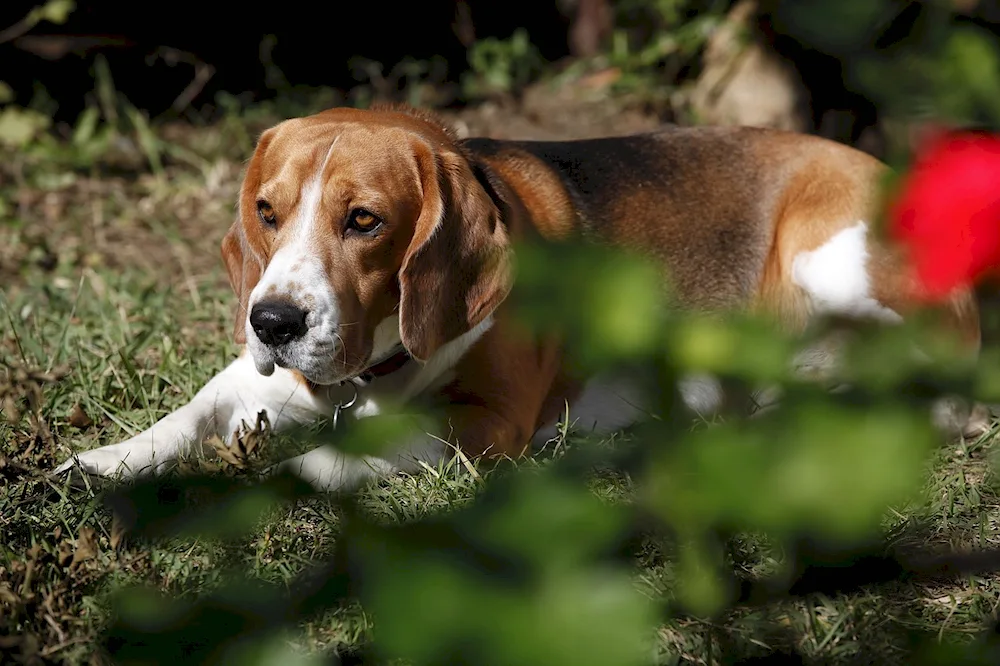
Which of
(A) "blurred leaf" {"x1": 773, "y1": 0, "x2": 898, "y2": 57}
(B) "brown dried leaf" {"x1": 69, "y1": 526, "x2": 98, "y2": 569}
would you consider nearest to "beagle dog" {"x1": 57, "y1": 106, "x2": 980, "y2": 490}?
(B) "brown dried leaf" {"x1": 69, "y1": 526, "x2": 98, "y2": 569}

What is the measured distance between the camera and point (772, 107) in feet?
21.2

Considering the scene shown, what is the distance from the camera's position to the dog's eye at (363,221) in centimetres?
326

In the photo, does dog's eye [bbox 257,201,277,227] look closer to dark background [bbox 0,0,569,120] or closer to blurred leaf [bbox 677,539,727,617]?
blurred leaf [bbox 677,539,727,617]

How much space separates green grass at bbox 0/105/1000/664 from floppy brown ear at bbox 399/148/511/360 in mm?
421

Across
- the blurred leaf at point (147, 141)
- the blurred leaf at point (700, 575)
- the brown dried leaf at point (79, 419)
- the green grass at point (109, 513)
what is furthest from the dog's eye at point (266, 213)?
the blurred leaf at point (147, 141)

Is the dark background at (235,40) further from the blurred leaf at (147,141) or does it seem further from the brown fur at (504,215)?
the brown fur at (504,215)

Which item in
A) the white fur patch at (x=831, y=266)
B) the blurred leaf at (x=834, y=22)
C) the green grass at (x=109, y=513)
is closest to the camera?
the blurred leaf at (x=834, y=22)

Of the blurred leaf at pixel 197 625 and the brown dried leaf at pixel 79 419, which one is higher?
the blurred leaf at pixel 197 625

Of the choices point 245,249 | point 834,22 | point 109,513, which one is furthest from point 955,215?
point 245,249

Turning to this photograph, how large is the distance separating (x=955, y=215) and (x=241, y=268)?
3.27 metres

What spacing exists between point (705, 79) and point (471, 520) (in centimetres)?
650

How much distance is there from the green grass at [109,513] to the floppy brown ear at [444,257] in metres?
0.42

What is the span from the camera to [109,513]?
112cm

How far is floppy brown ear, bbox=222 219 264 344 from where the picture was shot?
3600mm
